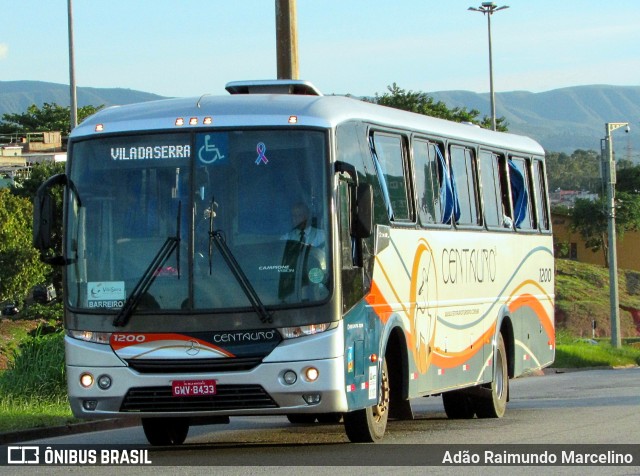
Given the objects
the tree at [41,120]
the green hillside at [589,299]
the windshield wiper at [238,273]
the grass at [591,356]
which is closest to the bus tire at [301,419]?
the windshield wiper at [238,273]

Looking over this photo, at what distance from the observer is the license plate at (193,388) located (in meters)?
11.7

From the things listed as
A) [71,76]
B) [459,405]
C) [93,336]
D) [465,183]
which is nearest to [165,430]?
[93,336]

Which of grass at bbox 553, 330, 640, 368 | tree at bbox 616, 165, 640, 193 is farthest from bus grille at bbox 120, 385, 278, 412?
tree at bbox 616, 165, 640, 193

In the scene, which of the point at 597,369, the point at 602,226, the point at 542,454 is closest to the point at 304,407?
the point at 542,454

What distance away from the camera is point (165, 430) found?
14008 mm

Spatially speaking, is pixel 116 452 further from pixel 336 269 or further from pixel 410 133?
pixel 410 133

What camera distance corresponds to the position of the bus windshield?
466 inches

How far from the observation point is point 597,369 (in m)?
37.6

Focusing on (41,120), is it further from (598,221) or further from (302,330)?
(302,330)

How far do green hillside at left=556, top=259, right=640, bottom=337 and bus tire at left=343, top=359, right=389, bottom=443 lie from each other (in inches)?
2344

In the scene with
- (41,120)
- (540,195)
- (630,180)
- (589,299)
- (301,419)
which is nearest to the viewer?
(301,419)

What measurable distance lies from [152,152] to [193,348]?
1.85m

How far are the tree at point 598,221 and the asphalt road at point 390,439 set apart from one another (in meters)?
73.4

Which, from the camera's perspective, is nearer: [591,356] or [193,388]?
[193,388]
